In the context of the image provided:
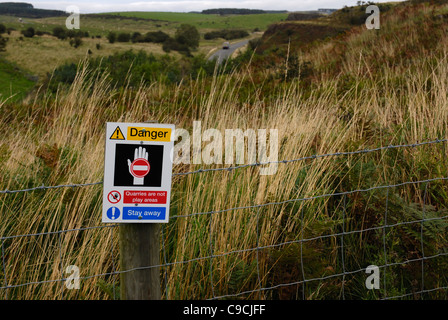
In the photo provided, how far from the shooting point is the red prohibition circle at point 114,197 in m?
1.89

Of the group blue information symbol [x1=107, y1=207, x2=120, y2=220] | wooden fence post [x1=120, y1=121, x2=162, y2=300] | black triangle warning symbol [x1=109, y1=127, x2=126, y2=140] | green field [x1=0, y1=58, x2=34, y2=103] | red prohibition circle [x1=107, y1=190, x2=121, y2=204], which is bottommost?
wooden fence post [x1=120, y1=121, x2=162, y2=300]

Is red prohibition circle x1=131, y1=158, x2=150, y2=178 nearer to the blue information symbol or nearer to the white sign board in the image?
the white sign board

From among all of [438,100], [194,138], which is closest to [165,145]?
[194,138]

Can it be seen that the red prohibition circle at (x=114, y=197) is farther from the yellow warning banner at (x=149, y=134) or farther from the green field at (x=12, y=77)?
the green field at (x=12, y=77)

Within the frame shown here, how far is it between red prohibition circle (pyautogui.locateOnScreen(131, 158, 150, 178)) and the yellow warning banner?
96mm

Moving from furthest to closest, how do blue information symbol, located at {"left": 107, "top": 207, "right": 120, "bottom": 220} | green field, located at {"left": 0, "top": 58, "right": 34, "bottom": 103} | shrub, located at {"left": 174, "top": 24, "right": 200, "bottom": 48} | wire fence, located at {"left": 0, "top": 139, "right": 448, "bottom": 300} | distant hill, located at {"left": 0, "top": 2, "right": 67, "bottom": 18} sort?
distant hill, located at {"left": 0, "top": 2, "right": 67, "bottom": 18}
shrub, located at {"left": 174, "top": 24, "right": 200, "bottom": 48}
green field, located at {"left": 0, "top": 58, "right": 34, "bottom": 103}
wire fence, located at {"left": 0, "top": 139, "right": 448, "bottom": 300}
blue information symbol, located at {"left": 107, "top": 207, "right": 120, "bottom": 220}

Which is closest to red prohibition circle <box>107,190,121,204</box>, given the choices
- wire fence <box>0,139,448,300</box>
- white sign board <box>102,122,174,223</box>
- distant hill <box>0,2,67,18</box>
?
white sign board <box>102,122,174,223</box>

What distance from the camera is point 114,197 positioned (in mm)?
1901

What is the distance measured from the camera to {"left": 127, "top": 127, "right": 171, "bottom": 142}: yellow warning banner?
6.23 ft

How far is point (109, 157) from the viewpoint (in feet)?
6.20

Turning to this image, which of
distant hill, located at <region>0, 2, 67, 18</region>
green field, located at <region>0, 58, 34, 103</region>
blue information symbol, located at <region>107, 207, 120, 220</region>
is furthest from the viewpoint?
distant hill, located at <region>0, 2, 67, 18</region>

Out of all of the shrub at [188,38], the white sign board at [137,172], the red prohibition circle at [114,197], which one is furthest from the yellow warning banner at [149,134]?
the shrub at [188,38]

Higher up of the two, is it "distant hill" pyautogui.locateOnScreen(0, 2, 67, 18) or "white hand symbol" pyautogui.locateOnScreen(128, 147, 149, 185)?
"distant hill" pyautogui.locateOnScreen(0, 2, 67, 18)
